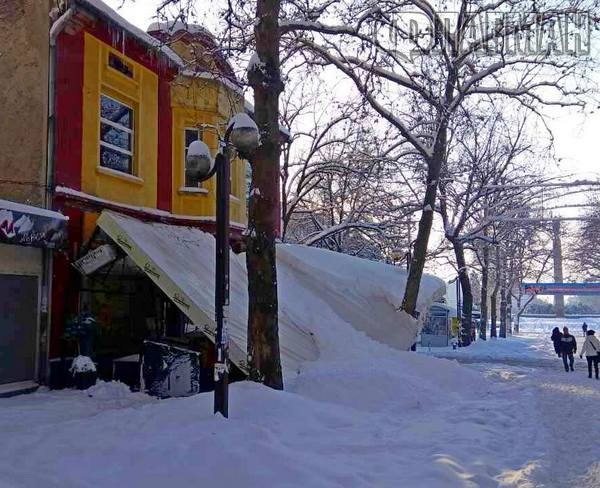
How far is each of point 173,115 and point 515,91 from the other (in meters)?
8.09

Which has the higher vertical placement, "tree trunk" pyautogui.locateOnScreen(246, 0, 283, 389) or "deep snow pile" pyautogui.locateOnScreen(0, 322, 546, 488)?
"tree trunk" pyautogui.locateOnScreen(246, 0, 283, 389)

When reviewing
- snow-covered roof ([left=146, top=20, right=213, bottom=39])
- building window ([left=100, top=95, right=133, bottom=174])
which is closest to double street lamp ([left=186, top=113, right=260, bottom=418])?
snow-covered roof ([left=146, top=20, right=213, bottom=39])

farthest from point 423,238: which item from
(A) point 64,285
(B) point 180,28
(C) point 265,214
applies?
(A) point 64,285

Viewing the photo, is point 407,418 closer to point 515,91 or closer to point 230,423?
point 230,423

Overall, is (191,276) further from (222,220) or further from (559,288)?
(559,288)

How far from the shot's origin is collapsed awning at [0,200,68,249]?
30.3 feet

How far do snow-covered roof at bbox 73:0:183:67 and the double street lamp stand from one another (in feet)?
15.6

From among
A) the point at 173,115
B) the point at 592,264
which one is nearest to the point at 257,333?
the point at 173,115

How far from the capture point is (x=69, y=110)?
11.4 metres

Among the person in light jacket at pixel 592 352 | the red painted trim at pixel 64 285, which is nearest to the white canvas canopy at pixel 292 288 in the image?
the red painted trim at pixel 64 285

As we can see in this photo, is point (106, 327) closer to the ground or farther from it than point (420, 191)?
closer to the ground

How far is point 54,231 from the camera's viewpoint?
34.0 feet

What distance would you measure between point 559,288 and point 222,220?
51.4 metres

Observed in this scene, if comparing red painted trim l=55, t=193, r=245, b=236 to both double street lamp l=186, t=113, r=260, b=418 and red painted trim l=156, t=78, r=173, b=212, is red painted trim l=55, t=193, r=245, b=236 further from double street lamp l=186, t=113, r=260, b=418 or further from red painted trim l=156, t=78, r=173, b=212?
double street lamp l=186, t=113, r=260, b=418
